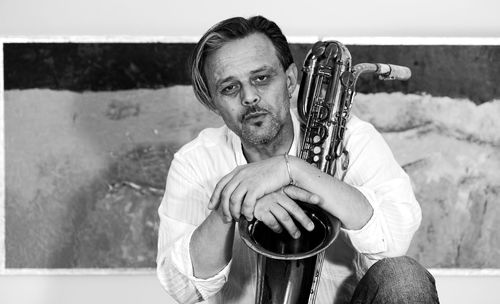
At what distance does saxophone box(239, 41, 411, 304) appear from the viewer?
1.79m

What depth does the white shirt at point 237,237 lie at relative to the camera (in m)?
1.98

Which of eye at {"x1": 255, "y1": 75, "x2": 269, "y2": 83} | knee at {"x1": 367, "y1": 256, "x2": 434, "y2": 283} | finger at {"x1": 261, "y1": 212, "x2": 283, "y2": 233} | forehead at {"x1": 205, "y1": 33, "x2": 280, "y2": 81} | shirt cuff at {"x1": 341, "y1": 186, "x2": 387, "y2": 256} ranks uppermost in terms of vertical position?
forehead at {"x1": 205, "y1": 33, "x2": 280, "y2": 81}

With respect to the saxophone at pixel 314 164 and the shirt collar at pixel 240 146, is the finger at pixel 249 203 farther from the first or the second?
the shirt collar at pixel 240 146

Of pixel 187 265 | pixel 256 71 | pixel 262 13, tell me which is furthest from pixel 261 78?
pixel 262 13

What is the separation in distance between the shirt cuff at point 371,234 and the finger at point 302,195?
0.59 ft

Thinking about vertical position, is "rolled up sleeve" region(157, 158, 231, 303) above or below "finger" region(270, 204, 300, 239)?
below

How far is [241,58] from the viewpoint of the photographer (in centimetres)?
217

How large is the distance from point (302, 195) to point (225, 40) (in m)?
0.68

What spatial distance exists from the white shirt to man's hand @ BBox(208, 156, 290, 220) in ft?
0.92

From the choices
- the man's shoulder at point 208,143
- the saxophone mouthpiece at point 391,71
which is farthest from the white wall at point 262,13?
the man's shoulder at point 208,143

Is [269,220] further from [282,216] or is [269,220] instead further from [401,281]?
[401,281]

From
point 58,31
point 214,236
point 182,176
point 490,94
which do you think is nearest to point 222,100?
point 182,176

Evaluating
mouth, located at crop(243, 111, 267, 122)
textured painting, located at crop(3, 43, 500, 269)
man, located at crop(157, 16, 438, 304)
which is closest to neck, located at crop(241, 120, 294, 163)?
man, located at crop(157, 16, 438, 304)

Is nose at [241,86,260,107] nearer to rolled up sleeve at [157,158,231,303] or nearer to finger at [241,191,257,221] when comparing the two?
rolled up sleeve at [157,158,231,303]
